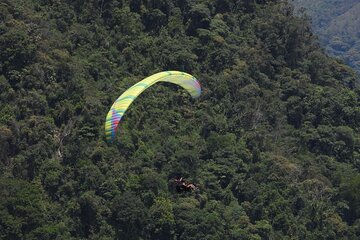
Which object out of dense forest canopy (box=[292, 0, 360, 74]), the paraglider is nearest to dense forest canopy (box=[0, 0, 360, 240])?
the paraglider

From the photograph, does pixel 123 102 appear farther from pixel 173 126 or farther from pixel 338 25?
pixel 338 25

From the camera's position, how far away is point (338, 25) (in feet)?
593

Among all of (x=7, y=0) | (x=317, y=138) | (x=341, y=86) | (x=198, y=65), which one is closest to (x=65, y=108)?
(x=7, y=0)

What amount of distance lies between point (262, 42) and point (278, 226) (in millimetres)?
17526

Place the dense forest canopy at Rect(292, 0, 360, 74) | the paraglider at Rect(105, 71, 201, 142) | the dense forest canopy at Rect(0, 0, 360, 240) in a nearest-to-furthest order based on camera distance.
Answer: the paraglider at Rect(105, 71, 201, 142) → the dense forest canopy at Rect(0, 0, 360, 240) → the dense forest canopy at Rect(292, 0, 360, 74)

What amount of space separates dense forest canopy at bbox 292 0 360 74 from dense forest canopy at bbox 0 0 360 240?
10282cm

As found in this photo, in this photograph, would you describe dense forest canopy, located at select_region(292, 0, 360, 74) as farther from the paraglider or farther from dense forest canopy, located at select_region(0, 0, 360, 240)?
the paraglider

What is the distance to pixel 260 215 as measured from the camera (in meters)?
47.4

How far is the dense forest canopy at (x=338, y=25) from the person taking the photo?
547 ft

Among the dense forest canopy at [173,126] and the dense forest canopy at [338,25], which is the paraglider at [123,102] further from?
the dense forest canopy at [338,25]

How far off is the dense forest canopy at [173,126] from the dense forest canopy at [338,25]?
102817mm

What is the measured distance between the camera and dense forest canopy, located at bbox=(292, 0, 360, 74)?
166750mm

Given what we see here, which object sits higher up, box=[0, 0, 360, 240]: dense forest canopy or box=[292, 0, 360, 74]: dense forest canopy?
box=[292, 0, 360, 74]: dense forest canopy

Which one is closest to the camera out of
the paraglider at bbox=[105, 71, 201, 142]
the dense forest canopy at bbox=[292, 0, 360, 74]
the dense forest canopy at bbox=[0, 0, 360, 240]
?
A: the paraglider at bbox=[105, 71, 201, 142]
